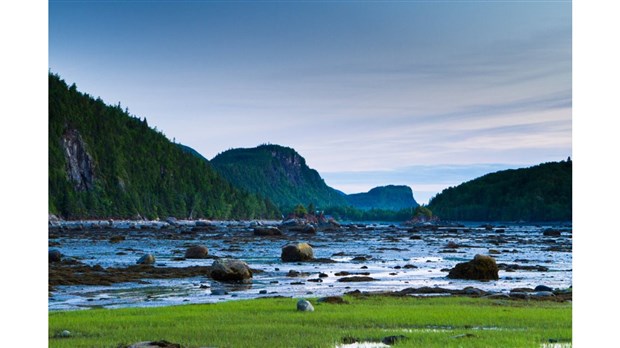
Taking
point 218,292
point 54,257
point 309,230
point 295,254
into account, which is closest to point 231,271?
point 218,292

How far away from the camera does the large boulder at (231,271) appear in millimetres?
32344

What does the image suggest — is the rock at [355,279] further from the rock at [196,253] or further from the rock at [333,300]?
the rock at [196,253]

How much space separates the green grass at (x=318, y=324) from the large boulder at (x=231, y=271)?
29.5 feet

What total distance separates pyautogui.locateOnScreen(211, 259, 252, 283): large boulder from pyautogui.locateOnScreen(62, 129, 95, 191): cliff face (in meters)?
143

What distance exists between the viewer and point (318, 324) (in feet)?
59.8

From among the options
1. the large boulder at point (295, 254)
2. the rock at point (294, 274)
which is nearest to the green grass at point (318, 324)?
the rock at point (294, 274)

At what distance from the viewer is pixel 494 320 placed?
18781 millimetres

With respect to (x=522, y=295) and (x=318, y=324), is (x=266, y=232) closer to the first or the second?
(x=522, y=295)

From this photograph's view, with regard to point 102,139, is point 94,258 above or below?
below
